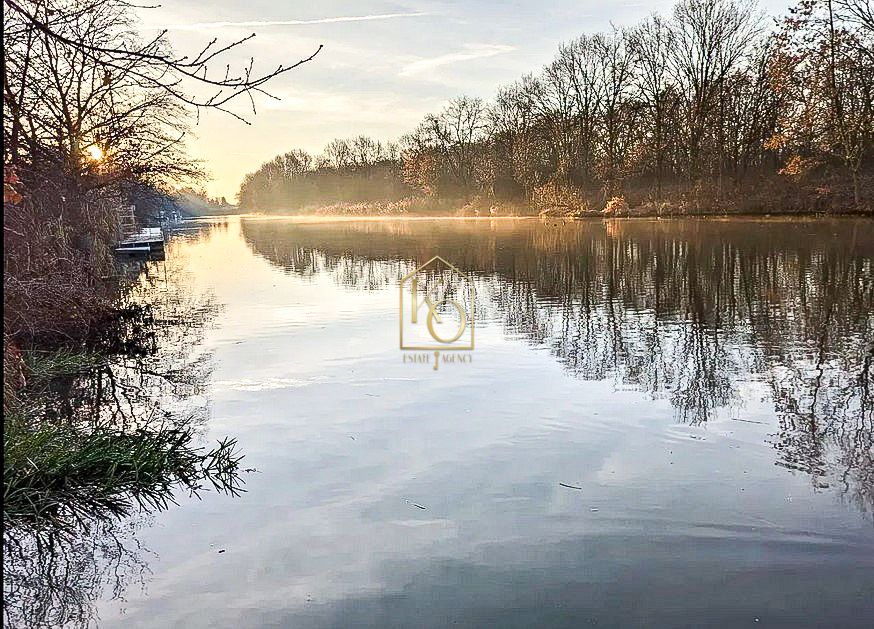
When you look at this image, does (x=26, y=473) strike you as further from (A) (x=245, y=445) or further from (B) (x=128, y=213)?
(B) (x=128, y=213)

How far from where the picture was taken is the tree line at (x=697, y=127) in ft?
112

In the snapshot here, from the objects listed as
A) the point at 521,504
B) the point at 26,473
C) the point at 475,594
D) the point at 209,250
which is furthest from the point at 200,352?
the point at 209,250

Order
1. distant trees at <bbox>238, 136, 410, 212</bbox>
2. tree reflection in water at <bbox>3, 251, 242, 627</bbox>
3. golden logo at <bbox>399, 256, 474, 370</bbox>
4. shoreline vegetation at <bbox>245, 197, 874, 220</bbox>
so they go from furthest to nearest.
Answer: distant trees at <bbox>238, 136, 410, 212</bbox>, shoreline vegetation at <bbox>245, 197, 874, 220</bbox>, golden logo at <bbox>399, 256, 474, 370</bbox>, tree reflection in water at <bbox>3, 251, 242, 627</bbox>

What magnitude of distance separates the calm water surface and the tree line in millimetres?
24578

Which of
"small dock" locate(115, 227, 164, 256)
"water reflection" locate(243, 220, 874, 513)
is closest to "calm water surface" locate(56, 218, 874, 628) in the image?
"water reflection" locate(243, 220, 874, 513)

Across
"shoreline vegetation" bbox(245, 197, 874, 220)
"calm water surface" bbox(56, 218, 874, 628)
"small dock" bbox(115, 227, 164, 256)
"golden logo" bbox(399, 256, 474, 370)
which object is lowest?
"calm water surface" bbox(56, 218, 874, 628)

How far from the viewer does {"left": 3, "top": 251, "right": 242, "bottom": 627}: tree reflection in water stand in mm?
4570

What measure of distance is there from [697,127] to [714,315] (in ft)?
123

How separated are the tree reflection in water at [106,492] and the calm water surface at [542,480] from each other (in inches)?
7.7

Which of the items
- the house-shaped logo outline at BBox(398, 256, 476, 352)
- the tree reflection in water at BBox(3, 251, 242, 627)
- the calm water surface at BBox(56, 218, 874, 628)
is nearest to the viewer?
the calm water surface at BBox(56, 218, 874, 628)

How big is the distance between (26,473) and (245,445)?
1834mm

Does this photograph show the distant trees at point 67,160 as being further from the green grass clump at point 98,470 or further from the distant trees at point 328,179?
the distant trees at point 328,179

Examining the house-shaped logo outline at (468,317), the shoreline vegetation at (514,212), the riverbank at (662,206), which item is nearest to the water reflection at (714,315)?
the house-shaped logo outline at (468,317)

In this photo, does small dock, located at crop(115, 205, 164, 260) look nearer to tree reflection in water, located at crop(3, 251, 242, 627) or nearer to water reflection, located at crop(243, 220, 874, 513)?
water reflection, located at crop(243, 220, 874, 513)
